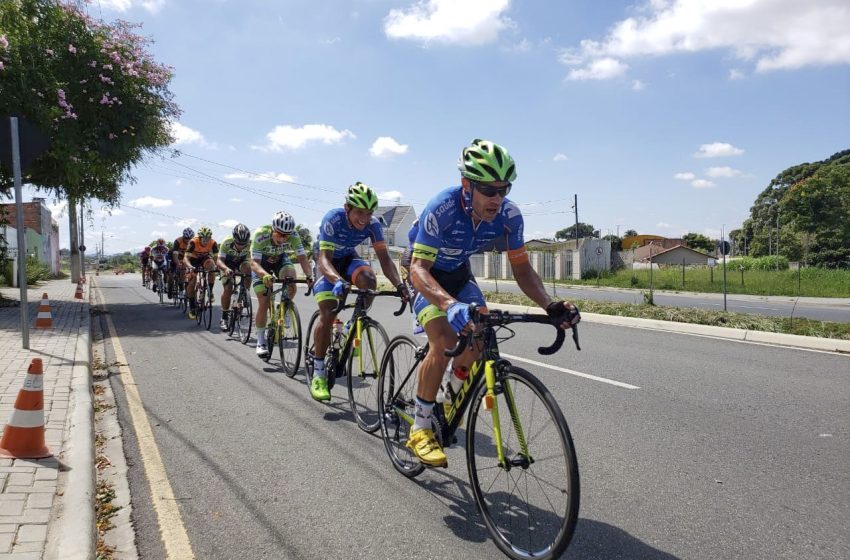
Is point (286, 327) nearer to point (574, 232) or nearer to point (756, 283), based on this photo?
point (756, 283)

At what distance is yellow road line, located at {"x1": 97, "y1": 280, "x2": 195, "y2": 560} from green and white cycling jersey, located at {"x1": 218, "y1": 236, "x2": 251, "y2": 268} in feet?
13.8

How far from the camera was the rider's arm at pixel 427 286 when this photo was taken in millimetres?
3377

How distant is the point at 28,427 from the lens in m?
4.12

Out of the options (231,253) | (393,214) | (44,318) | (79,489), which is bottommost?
(79,489)

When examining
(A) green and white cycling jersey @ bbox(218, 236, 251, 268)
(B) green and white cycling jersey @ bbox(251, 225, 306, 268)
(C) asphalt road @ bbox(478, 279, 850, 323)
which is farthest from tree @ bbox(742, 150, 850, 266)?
(B) green and white cycling jersey @ bbox(251, 225, 306, 268)

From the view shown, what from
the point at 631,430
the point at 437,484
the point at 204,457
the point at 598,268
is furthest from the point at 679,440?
the point at 598,268

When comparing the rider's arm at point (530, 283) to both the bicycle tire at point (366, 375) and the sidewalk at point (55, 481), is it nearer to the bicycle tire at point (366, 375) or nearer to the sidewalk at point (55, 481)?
the bicycle tire at point (366, 375)

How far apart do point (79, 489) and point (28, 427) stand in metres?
0.87

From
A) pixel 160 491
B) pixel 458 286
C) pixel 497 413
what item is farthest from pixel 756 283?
pixel 160 491

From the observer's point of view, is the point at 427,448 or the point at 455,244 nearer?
the point at 427,448

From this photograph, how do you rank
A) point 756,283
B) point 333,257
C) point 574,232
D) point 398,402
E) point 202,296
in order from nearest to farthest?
point 398,402 → point 333,257 → point 202,296 → point 756,283 → point 574,232

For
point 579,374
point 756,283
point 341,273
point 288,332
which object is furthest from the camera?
point 756,283

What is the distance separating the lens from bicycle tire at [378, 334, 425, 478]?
4.19 m

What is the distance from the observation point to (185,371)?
784cm
